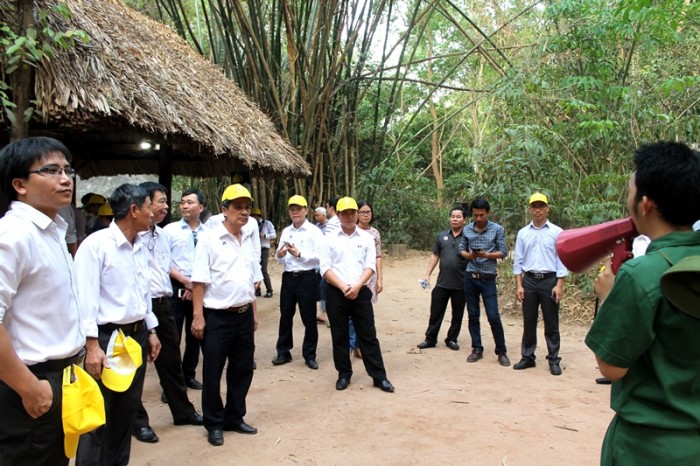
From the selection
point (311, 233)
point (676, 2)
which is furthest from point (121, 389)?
point (676, 2)

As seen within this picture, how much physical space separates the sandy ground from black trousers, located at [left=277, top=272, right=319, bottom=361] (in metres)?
0.21

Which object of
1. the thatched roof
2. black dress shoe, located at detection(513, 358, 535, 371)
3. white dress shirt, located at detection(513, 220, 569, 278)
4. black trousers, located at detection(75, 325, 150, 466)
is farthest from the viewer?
black dress shoe, located at detection(513, 358, 535, 371)

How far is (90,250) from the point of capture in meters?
2.59

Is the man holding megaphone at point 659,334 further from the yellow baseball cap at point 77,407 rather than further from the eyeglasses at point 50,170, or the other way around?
the eyeglasses at point 50,170

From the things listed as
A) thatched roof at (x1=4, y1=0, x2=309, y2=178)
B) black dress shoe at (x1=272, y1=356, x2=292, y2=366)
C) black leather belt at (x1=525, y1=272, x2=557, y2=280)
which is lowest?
black dress shoe at (x1=272, y1=356, x2=292, y2=366)

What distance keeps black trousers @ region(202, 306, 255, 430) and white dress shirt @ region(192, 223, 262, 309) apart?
0.10 metres

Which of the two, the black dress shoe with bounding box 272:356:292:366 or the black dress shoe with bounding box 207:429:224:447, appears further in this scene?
the black dress shoe with bounding box 272:356:292:366

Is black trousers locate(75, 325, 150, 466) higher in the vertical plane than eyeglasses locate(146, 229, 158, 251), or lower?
lower

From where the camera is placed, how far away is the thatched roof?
3900 millimetres

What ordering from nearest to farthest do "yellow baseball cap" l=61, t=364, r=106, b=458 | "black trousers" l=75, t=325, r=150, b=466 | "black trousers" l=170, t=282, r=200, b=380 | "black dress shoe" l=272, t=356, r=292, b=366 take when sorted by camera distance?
"yellow baseball cap" l=61, t=364, r=106, b=458 → "black trousers" l=75, t=325, r=150, b=466 → "black trousers" l=170, t=282, r=200, b=380 → "black dress shoe" l=272, t=356, r=292, b=366

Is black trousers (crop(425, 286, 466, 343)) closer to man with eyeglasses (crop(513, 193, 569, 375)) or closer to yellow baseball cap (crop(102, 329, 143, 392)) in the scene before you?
man with eyeglasses (crop(513, 193, 569, 375))

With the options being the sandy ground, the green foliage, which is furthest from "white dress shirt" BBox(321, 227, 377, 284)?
the green foliage

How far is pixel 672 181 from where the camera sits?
54.1 inches

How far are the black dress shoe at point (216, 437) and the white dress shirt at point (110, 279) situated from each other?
3.65 ft
